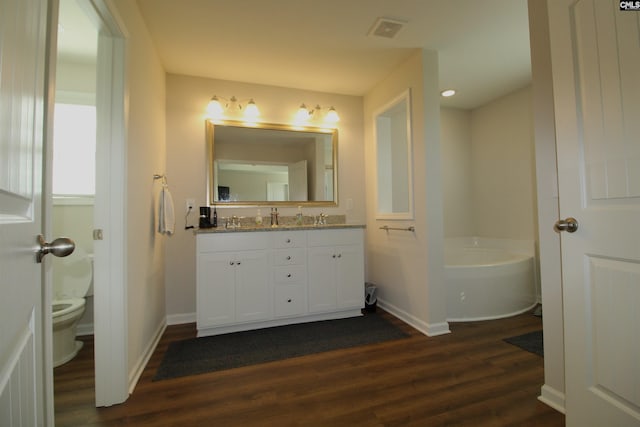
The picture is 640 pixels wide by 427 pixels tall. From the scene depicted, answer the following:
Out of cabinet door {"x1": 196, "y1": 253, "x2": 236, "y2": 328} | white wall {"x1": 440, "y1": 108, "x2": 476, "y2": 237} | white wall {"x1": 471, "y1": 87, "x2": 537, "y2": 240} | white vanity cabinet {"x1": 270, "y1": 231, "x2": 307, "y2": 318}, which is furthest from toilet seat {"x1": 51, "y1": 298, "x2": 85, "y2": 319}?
white wall {"x1": 471, "y1": 87, "x2": 537, "y2": 240}

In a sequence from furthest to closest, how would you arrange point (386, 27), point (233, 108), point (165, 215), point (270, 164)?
point (270, 164) < point (233, 108) < point (165, 215) < point (386, 27)

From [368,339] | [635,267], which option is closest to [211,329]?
[368,339]

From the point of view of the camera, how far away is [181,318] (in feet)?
8.64

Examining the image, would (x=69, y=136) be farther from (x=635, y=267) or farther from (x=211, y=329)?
(x=635, y=267)

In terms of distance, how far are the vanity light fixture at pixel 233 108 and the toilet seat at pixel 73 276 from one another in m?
1.65

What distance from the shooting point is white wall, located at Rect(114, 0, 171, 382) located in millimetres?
1628

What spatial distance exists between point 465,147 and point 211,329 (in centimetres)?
374

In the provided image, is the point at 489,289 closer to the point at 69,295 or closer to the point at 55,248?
the point at 55,248

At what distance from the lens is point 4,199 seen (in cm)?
50

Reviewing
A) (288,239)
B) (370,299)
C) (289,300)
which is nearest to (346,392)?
(289,300)

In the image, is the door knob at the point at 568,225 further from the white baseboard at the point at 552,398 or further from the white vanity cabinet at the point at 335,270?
the white vanity cabinet at the point at 335,270

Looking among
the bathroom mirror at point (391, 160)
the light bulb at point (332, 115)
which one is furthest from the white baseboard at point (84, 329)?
the light bulb at point (332, 115)

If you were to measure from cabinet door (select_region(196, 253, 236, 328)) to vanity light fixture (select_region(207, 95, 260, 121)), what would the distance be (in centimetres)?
142

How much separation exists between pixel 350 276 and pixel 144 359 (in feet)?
5.55
